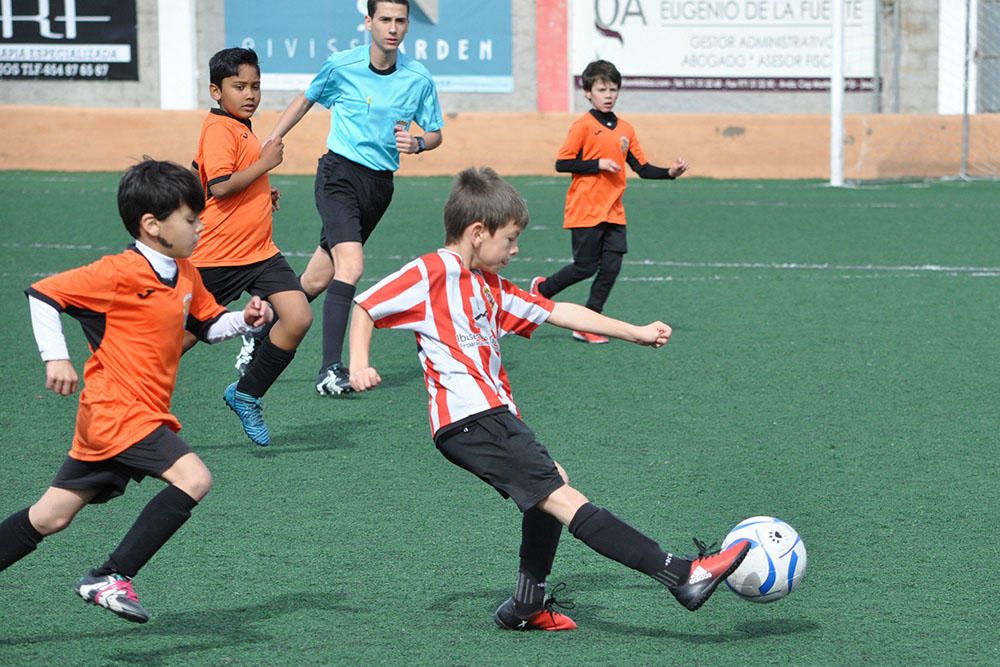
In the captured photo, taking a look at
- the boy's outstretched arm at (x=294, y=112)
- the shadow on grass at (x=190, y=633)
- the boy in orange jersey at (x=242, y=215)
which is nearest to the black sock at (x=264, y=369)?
the boy in orange jersey at (x=242, y=215)

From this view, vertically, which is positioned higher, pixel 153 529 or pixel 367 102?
pixel 367 102

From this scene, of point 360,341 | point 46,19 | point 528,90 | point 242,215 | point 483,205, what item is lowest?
point 360,341

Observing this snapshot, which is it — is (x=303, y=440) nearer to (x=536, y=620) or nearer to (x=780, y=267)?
(x=536, y=620)

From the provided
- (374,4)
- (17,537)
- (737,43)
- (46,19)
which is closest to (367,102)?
(374,4)

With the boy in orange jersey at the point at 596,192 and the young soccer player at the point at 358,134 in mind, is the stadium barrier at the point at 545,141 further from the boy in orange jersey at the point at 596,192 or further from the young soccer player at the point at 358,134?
the young soccer player at the point at 358,134

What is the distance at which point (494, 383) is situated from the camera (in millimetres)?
4172

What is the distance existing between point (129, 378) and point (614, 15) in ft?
66.2

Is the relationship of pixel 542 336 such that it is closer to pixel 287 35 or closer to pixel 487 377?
pixel 487 377

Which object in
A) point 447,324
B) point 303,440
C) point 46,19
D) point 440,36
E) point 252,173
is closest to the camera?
point 447,324

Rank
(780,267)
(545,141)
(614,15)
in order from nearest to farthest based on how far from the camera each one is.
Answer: (780,267), (545,141), (614,15)

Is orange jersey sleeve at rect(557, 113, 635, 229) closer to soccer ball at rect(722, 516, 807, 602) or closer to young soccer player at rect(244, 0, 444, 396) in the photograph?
young soccer player at rect(244, 0, 444, 396)

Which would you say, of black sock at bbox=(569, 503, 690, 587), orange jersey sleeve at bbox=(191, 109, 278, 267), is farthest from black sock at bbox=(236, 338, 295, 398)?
black sock at bbox=(569, 503, 690, 587)

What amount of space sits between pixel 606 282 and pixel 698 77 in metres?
14.1

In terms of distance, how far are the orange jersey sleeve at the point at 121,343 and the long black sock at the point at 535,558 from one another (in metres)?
0.97
